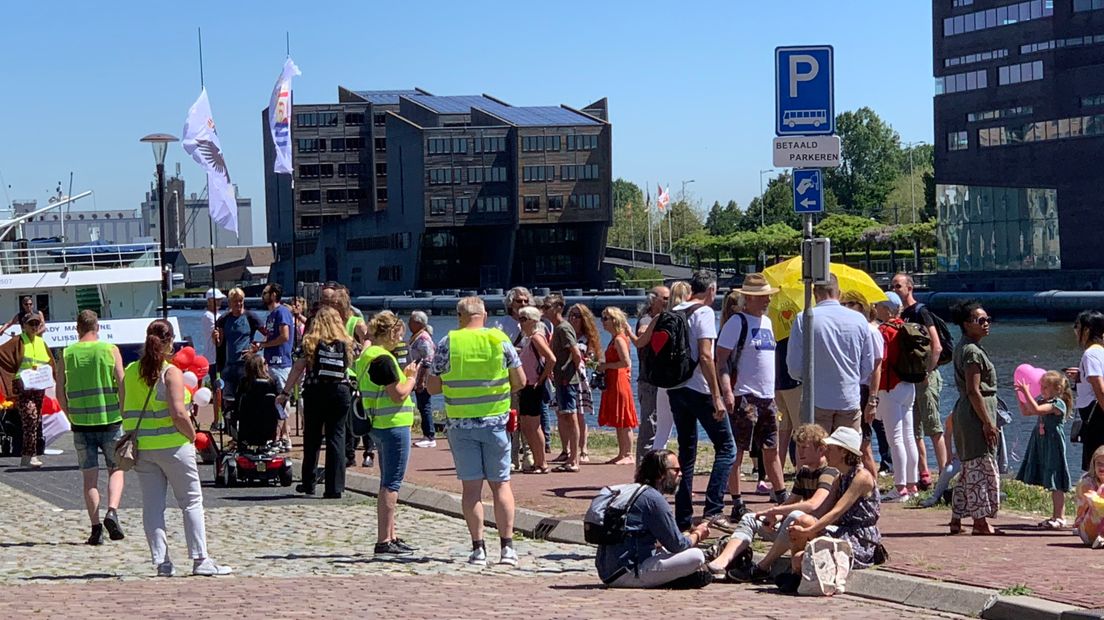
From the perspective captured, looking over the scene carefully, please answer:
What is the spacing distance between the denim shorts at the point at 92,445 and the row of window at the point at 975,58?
80.3 metres

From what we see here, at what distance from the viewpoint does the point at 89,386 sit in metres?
12.9

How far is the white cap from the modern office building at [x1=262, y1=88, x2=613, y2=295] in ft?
358

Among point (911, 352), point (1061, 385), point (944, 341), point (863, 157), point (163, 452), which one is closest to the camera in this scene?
point (163, 452)

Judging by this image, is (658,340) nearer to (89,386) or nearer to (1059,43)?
(89,386)

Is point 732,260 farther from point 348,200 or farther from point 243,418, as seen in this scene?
point 243,418

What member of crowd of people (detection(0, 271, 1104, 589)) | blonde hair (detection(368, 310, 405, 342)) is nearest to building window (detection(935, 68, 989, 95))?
crowd of people (detection(0, 271, 1104, 589))

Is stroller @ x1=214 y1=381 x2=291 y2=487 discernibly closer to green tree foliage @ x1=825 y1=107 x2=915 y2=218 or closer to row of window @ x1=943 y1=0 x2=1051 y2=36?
row of window @ x1=943 y1=0 x2=1051 y2=36

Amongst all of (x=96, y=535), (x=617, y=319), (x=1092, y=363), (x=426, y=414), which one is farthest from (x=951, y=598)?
(x=426, y=414)

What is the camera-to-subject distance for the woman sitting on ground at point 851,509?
9.98m

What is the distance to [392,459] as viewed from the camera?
11.5 metres

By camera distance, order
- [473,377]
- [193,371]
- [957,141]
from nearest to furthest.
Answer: [473,377] → [193,371] → [957,141]

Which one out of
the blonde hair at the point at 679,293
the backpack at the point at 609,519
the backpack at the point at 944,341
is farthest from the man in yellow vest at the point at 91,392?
the backpack at the point at 944,341

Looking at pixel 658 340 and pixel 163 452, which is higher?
pixel 658 340

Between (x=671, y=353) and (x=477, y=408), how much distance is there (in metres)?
1.59
